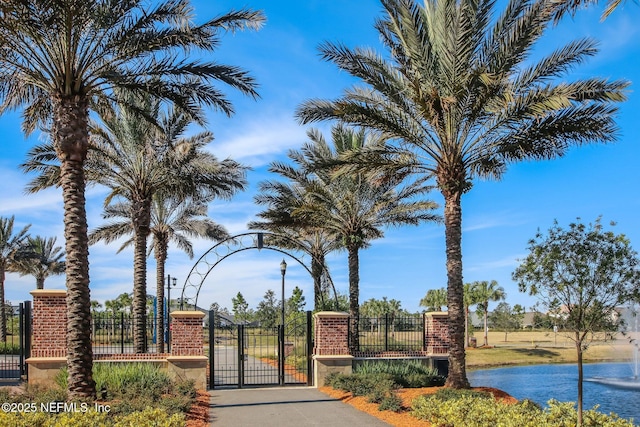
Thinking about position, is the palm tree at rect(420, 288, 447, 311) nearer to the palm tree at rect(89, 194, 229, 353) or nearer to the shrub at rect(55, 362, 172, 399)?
the palm tree at rect(89, 194, 229, 353)

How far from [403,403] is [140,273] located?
39.0 ft

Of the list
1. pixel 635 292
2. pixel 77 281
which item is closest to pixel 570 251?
pixel 635 292

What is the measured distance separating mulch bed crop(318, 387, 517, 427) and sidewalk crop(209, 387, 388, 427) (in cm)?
23

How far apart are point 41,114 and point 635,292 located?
1446 cm

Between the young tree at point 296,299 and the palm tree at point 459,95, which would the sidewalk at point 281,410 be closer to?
the palm tree at point 459,95

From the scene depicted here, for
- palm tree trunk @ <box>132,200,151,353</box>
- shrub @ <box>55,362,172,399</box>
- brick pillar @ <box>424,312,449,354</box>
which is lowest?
shrub @ <box>55,362,172,399</box>

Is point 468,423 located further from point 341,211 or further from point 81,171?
point 341,211

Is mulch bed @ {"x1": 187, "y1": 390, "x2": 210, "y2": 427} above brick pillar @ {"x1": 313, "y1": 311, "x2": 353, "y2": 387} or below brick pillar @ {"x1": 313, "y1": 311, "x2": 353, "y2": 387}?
below

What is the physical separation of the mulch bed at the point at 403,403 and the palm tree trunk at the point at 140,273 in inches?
284

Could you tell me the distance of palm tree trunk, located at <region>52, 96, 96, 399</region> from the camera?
40.0 ft

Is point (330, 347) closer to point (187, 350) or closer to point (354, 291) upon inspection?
point (187, 350)

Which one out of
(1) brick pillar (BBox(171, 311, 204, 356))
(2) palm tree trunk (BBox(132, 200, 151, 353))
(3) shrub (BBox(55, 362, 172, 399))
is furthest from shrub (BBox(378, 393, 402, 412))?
(2) palm tree trunk (BBox(132, 200, 151, 353))

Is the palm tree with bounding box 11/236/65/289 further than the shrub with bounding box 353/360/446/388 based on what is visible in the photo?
Yes

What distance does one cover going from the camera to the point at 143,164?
21.3 metres
